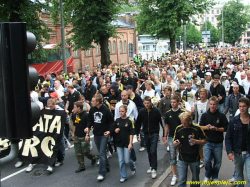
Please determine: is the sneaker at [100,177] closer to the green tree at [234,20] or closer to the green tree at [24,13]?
the green tree at [24,13]

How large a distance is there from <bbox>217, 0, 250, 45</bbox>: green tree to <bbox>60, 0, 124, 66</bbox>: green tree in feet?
213

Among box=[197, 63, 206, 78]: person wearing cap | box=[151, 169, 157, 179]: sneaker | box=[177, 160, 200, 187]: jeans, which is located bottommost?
box=[151, 169, 157, 179]: sneaker

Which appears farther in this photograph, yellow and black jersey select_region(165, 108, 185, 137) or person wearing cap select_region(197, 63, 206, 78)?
person wearing cap select_region(197, 63, 206, 78)

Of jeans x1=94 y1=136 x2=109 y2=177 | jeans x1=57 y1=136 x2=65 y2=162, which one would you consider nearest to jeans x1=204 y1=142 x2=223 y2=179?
jeans x1=94 y1=136 x2=109 y2=177

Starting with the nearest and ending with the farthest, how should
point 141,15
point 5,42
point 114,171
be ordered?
point 5,42 → point 114,171 → point 141,15

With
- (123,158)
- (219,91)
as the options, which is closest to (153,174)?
(123,158)

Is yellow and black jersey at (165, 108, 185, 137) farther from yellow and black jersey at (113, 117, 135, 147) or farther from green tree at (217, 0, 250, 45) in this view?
green tree at (217, 0, 250, 45)

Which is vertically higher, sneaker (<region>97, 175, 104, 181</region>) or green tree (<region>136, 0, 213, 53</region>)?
green tree (<region>136, 0, 213, 53</region>)

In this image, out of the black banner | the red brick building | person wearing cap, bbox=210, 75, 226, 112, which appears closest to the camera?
the black banner

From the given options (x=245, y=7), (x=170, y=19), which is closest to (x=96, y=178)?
(x=170, y=19)

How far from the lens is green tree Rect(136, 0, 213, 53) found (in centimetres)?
3859

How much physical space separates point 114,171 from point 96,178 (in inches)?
23.1

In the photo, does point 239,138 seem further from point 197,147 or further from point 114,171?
point 114,171

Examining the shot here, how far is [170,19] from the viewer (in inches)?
1526
